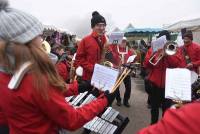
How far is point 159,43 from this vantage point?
16.1ft

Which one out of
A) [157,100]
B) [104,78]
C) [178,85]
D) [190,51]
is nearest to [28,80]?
[104,78]

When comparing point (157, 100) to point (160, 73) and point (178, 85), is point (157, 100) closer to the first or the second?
point (160, 73)

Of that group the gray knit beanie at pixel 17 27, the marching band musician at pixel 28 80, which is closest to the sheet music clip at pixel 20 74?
the marching band musician at pixel 28 80

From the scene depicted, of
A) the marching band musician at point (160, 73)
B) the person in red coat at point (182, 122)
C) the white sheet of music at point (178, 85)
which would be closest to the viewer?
the person in red coat at point (182, 122)

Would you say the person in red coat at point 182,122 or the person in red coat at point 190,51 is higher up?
the person in red coat at point 182,122

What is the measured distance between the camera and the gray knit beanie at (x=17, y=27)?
183 centimetres

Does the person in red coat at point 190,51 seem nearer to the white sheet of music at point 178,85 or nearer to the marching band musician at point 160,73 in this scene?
the marching band musician at point 160,73

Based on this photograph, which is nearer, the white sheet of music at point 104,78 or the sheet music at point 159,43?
the white sheet of music at point 104,78

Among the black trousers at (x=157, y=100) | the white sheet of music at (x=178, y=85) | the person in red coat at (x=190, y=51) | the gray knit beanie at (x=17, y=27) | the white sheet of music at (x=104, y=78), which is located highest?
the gray knit beanie at (x=17, y=27)

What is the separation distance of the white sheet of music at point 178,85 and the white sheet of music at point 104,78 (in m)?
0.57

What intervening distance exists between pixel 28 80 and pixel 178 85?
4.82ft

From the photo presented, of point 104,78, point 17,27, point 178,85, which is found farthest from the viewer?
point 178,85

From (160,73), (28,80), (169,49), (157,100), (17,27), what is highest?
(17,27)

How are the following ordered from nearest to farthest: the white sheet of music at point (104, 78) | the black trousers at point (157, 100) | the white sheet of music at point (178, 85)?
1. the white sheet of music at point (104, 78)
2. the white sheet of music at point (178, 85)
3. the black trousers at point (157, 100)
